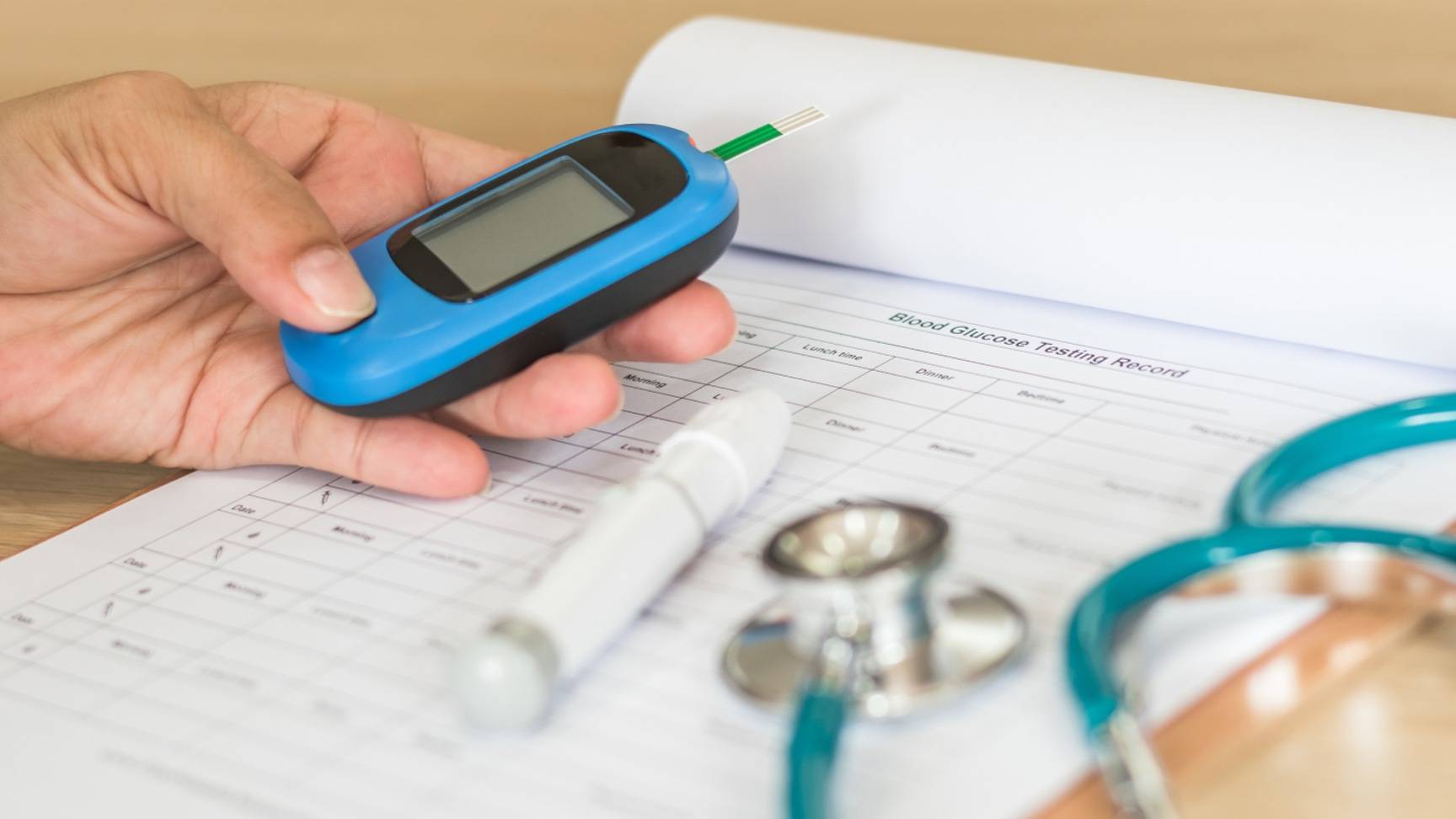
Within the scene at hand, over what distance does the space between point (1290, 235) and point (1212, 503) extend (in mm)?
205

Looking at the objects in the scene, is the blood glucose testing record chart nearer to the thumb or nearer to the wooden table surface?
the thumb

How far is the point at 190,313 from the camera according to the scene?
85 centimetres

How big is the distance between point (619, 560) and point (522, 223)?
24cm

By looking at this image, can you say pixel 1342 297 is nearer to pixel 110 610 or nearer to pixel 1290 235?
pixel 1290 235

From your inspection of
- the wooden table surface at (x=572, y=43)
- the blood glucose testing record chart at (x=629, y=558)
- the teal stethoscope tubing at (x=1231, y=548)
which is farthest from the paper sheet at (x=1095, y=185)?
the wooden table surface at (x=572, y=43)

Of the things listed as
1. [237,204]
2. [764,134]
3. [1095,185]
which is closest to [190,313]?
[237,204]

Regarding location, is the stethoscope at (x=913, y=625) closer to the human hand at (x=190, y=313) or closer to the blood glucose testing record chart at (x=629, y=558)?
the blood glucose testing record chart at (x=629, y=558)

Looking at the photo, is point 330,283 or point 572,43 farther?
point 572,43

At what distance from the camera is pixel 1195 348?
78 cm

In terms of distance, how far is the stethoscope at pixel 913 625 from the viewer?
45cm

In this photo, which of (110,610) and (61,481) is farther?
(61,481)

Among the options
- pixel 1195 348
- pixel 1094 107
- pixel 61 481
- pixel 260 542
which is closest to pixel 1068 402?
pixel 1195 348

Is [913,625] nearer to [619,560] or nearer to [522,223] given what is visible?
[619,560]

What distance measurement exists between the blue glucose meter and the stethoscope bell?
0.72 feet
